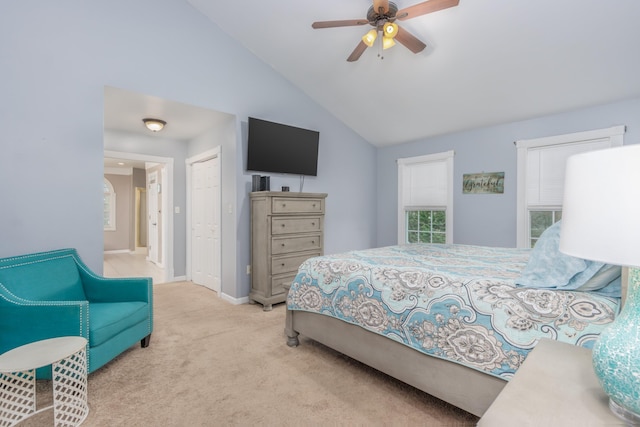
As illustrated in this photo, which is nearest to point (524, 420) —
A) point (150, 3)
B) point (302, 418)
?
point (302, 418)

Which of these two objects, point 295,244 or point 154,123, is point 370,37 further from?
point 154,123

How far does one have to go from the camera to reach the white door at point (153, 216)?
238 inches

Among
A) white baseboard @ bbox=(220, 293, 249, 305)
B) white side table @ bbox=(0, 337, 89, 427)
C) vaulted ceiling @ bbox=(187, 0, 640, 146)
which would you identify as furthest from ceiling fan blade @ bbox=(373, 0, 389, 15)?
white baseboard @ bbox=(220, 293, 249, 305)

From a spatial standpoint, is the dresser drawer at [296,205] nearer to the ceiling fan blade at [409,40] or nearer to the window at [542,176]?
the ceiling fan blade at [409,40]

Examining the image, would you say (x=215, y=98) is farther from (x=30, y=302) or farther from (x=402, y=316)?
(x=402, y=316)

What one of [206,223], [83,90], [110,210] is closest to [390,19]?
[83,90]

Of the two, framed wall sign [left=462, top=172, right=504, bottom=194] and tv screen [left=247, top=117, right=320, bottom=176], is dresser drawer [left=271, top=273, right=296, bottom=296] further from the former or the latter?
framed wall sign [left=462, top=172, right=504, bottom=194]

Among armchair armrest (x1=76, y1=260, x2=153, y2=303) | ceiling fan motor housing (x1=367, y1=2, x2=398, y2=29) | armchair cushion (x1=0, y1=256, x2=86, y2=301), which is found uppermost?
ceiling fan motor housing (x1=367, y1=2, x2=398, y2=29)

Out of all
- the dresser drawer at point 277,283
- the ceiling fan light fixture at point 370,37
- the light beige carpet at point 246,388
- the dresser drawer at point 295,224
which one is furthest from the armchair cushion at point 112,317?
the ceiling fan light fixture at point 370,37

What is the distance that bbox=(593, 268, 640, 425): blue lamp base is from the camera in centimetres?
67

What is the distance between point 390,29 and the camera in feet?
8.23

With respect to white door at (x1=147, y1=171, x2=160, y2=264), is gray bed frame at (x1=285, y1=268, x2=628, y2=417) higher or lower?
lower

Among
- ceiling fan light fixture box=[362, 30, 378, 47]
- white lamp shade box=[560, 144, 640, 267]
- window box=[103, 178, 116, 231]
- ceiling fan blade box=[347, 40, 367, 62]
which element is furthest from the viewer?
window box=[103, 178, 116, 231]

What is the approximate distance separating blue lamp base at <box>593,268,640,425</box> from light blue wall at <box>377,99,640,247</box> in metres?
3.67
